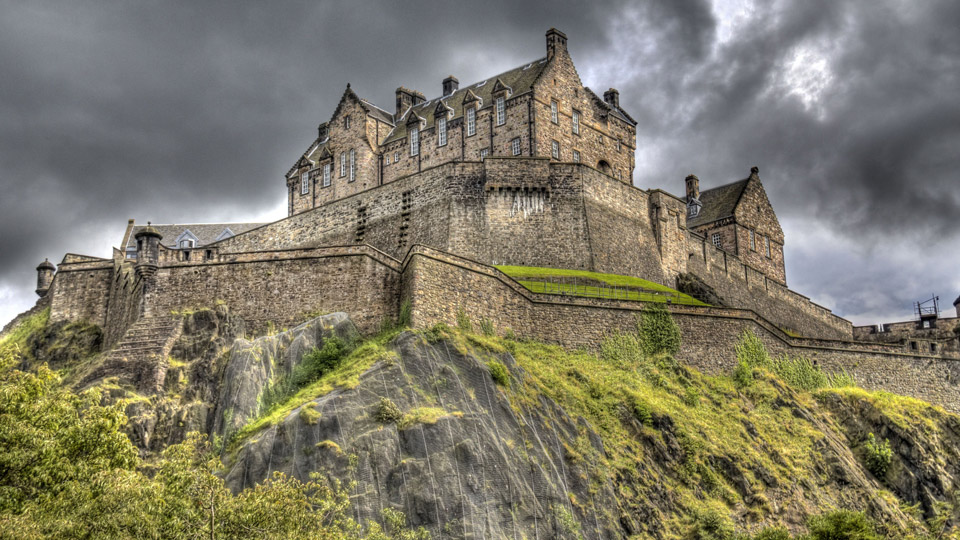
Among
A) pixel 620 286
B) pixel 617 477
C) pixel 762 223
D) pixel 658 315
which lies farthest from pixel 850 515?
pixel 762 223

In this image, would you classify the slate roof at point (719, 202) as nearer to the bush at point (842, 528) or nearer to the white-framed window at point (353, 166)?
the white-framed window at point (353, 166)

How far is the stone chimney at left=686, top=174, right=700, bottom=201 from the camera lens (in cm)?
8738

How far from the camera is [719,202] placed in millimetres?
83188

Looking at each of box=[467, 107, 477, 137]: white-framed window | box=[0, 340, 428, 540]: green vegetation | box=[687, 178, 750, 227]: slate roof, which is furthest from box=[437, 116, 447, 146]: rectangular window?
box=[0, 340, 428, 540]: green vegetation

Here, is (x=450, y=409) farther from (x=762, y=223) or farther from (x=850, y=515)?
(x=762, y=223)

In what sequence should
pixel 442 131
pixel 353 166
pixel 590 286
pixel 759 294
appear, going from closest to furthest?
pixel 590 286, pixel 442 131, pixel 759 294, pixel 353 166

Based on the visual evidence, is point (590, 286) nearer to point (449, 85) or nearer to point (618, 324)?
point (618, 324)

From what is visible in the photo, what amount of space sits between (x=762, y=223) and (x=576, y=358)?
3905 centimetres

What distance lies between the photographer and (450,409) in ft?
131

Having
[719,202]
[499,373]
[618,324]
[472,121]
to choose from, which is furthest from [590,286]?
[719,202]

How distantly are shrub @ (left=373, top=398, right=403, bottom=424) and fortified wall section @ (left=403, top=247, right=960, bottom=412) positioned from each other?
6761mm

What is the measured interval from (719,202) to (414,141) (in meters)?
27.0

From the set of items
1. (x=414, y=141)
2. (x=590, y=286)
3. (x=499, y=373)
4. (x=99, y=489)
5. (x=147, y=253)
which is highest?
(x=414, y=141)

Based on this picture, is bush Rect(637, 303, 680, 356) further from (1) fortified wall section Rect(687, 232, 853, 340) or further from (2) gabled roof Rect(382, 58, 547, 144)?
(2) gabled roof Rect(382, 58, 547, 144)
